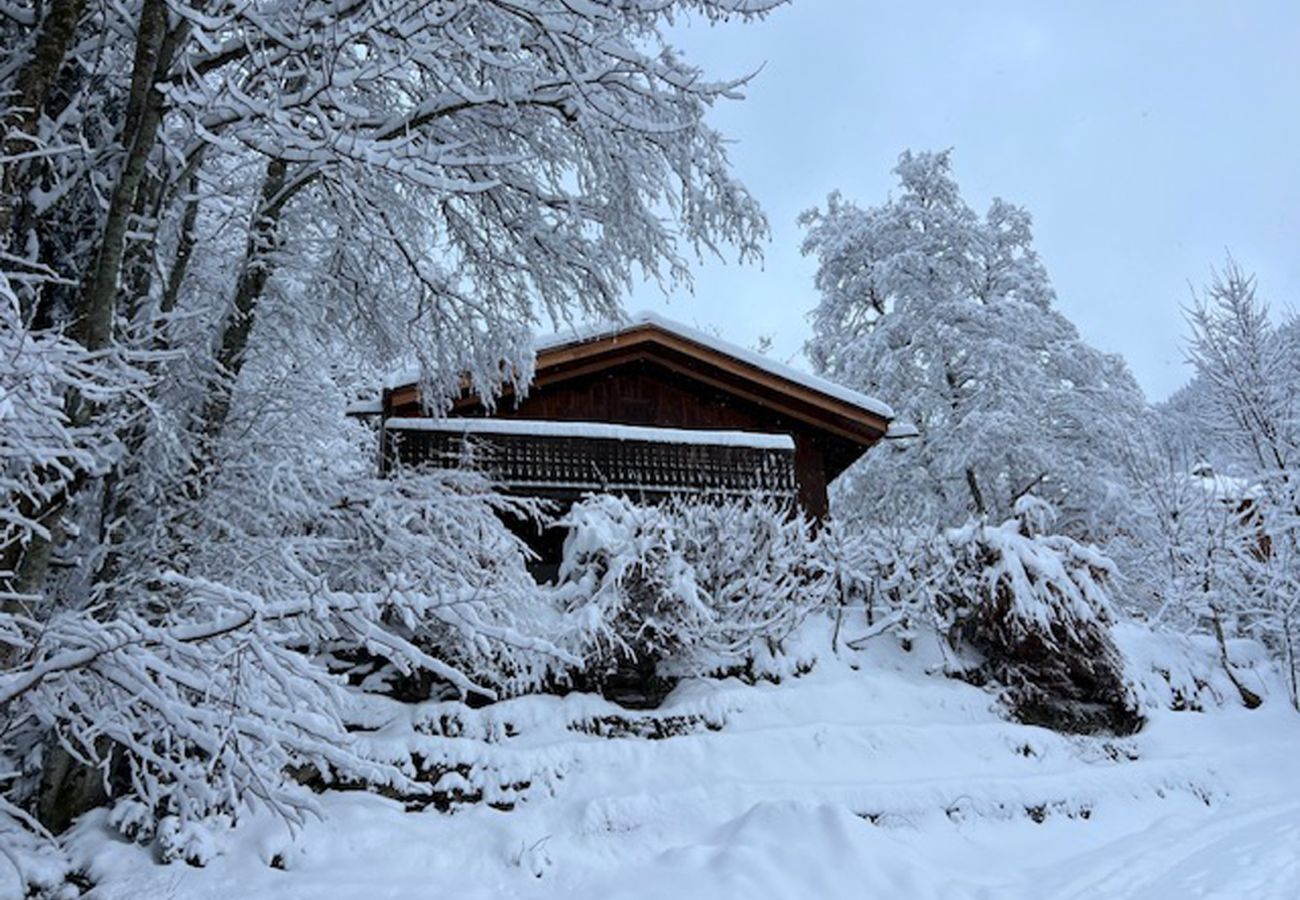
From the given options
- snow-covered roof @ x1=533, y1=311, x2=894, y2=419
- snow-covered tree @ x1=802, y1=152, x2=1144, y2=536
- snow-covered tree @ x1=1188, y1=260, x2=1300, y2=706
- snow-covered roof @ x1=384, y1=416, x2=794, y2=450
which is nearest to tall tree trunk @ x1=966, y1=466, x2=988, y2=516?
snow-covered tree @ x1=802, y1=152, x2=1144, y2=536

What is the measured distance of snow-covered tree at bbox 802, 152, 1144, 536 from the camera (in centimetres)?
1766

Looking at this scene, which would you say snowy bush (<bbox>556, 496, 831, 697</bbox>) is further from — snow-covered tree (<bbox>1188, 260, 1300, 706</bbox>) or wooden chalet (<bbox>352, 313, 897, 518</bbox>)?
snow-covered tree (<bbox>1188, 260, 1300, 706</bbox>)

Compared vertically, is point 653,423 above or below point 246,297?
above

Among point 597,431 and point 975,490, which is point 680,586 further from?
point 975,490

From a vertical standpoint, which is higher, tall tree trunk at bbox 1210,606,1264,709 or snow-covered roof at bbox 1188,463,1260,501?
snow-covered roof at bbox 1188,463,1260,501

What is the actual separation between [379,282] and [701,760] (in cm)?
434

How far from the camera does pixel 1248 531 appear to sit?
36.4 ft

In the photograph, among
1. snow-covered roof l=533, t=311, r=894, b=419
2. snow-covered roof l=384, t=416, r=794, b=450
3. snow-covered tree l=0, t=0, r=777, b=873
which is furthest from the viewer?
snow-covered roof l=533, t=311, r=894, b=419

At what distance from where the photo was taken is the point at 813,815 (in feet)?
17.5

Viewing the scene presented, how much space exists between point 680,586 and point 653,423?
602 centimetres

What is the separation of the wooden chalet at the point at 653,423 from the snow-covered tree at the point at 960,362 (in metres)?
5.34

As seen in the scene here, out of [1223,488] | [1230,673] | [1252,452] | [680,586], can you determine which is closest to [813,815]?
[680,586]

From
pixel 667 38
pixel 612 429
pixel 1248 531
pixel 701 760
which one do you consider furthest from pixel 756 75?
pixel 1248 531

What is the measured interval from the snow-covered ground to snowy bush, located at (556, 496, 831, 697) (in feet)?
1.41
